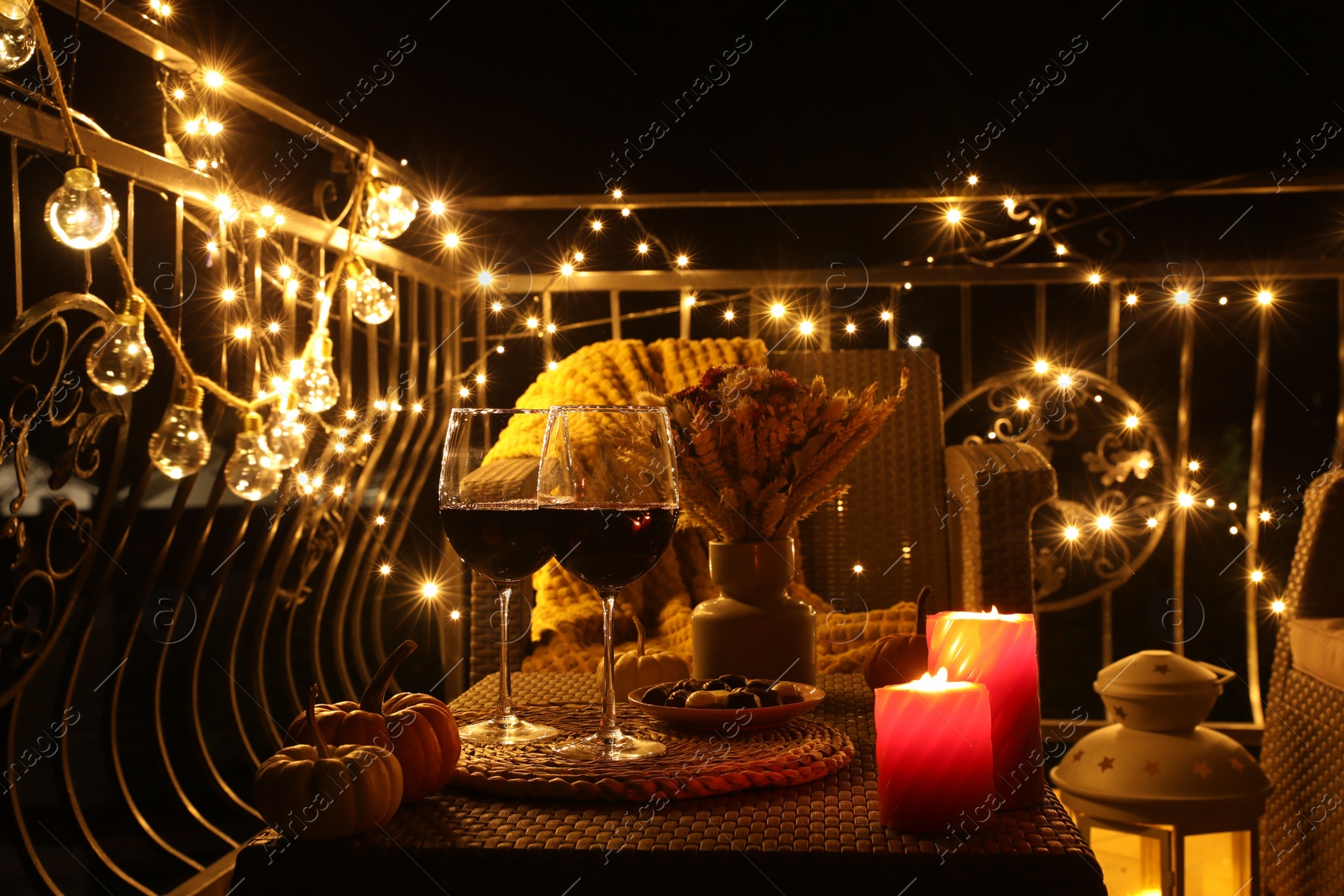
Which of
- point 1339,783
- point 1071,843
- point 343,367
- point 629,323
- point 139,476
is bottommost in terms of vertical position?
point 1339,783

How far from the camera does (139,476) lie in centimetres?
150

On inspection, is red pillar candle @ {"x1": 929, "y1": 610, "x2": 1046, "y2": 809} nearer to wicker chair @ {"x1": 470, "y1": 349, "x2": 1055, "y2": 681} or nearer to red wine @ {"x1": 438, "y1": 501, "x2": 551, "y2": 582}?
red wine @ {"x1": 438, "y1": 501, "x2": 551, "y2": 582}

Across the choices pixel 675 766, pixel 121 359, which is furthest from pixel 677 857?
pixel 121 359

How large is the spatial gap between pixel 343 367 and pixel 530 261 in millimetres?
2570

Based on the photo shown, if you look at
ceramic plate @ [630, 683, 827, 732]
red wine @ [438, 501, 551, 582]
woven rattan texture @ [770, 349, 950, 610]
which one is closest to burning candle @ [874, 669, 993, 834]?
ceramic plate @ [630, 683, 827, 732]

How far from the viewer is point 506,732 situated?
32.4 inches

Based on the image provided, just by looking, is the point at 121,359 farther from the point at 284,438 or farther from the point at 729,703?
the point at 729,703

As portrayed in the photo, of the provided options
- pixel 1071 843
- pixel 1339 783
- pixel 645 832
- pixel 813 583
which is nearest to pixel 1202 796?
pixel 1339 783

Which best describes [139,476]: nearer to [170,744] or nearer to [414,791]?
[414,791]

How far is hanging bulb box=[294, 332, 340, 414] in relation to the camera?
162 cm

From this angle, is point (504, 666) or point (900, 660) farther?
point (900, 660)

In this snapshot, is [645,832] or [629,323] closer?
[645,832]

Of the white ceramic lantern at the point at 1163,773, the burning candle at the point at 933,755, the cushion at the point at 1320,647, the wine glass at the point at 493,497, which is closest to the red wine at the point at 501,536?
the wine glass at the point at 493,497

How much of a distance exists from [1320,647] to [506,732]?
1.59 m
